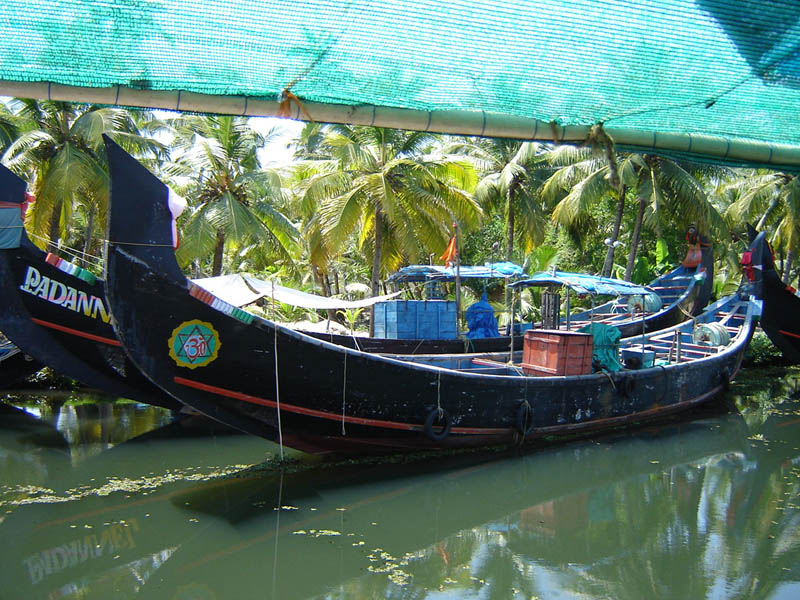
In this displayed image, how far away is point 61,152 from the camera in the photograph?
1342 centimetres

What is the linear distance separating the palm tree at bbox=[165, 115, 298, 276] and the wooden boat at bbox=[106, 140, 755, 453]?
7766 millimetres

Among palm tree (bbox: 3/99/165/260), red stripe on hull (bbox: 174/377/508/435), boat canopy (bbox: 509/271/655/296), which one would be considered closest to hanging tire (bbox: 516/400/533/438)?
red stripe on hull (bbox: 174/377/508/435)

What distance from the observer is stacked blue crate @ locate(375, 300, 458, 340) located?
1163 cm

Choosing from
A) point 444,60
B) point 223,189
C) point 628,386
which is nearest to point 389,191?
point 223,189

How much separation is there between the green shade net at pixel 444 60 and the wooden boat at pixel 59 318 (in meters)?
6.15

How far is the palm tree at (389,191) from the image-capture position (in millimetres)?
14703

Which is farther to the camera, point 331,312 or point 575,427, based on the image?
point 331,312

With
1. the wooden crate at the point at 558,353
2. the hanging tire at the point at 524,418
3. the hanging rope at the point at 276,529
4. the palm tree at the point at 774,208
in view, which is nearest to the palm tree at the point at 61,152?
the hanging rope at the point at 276,529

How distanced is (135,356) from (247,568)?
2194mm

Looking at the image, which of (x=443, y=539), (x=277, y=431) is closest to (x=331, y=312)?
(x=277, y=431)

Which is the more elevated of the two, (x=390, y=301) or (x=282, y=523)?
(x=390, y=301)

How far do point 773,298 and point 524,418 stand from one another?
7.86 m

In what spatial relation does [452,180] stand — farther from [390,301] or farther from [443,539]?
[443,539]

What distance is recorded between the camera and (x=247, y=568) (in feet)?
17.4
